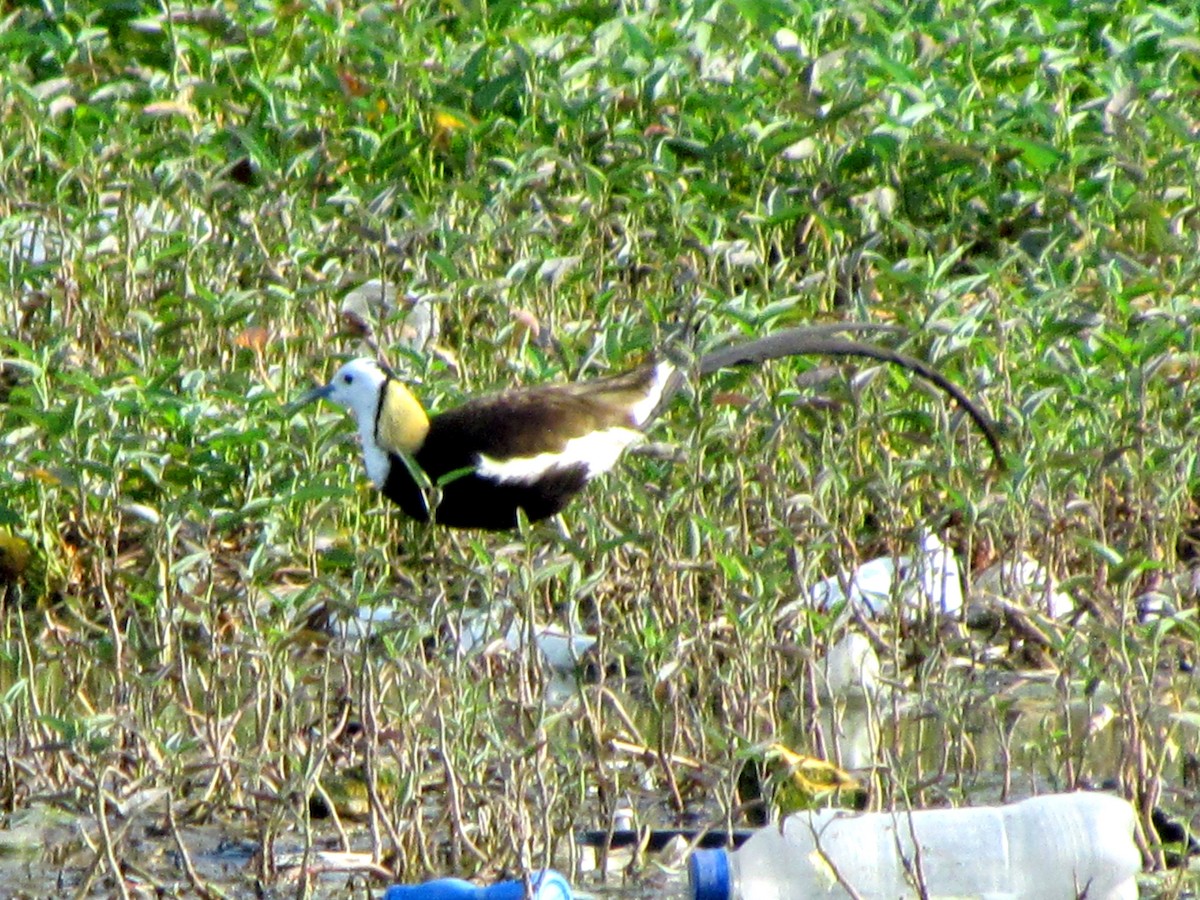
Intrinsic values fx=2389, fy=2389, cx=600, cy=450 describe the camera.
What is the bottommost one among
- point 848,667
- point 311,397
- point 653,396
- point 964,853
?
point 848,667

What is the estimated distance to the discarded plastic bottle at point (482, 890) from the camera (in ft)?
12.4

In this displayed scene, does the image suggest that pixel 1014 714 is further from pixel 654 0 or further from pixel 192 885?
pixel 654 0

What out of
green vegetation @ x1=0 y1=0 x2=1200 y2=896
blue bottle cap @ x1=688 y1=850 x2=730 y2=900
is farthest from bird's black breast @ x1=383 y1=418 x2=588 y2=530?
blue bottle cap @ x1=688 y1=850 x2=730 y2=900

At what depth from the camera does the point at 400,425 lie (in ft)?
17.8

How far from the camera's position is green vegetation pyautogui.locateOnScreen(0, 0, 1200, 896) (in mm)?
4477

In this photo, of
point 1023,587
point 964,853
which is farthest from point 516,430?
point 964,853

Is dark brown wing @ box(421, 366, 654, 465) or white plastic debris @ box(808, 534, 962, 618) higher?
dark brown wing @ box(421, 366, 654, 465)

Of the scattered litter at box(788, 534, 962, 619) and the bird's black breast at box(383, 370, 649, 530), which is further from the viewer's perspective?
the bird's black breast at box(383, 370, 649, 530)

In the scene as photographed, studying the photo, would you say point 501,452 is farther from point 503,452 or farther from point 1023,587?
point 1023,587

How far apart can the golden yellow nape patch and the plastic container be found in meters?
1.60

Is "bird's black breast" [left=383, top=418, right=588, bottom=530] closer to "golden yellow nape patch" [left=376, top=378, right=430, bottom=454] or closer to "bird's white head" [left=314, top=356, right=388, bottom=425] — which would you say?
"golden yellow nape patch" [left=376, top=378, right=430, bottom=454]

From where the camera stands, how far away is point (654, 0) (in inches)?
320

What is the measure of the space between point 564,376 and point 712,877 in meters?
2.32

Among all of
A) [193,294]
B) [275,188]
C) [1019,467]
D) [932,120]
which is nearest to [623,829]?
[1019,467]
